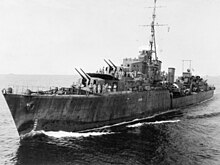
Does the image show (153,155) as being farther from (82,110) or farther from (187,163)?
(82,110)

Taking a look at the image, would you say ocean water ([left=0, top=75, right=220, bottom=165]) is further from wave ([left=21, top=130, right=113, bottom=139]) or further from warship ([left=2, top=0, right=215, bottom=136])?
warship ([left=2, top=0, right=215, bottom=136])

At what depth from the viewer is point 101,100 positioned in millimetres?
24812

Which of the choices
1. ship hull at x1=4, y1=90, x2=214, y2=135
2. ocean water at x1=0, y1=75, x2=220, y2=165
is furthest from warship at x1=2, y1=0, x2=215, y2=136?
ocean water at x1=0, y1=75, x2=220, y2=165

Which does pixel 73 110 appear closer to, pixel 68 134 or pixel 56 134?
pixel 68 134

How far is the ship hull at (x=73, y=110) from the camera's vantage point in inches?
821

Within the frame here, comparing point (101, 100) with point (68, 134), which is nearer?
point (68, 134)

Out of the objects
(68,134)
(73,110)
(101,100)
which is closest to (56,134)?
(68,134)

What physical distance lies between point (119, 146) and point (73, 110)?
5.46m

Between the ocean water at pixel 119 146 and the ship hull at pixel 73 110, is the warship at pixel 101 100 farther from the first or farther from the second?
the ocean water at pixel 119 146

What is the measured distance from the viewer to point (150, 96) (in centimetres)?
3216

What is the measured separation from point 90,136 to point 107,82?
700cm

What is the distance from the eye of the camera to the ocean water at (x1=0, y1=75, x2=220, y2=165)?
1769 centimetres

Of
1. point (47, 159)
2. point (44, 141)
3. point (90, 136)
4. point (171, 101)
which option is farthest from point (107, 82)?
point (171, 101)

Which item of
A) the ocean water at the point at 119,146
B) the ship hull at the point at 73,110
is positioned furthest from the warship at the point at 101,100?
the ocean water at the point at 119,146
